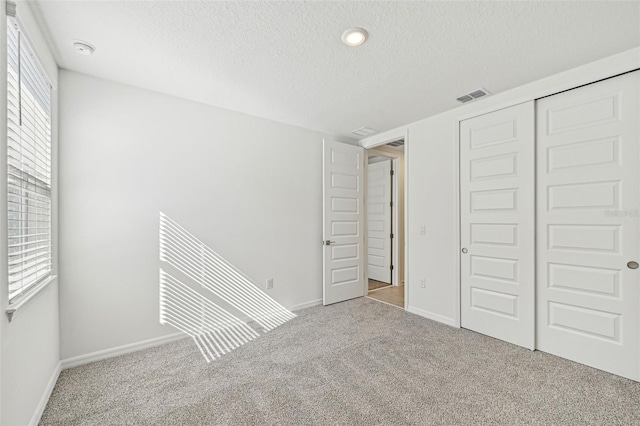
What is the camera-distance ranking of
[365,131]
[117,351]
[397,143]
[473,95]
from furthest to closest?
[397,143]
[365,131]
[473,95]
[117,351]

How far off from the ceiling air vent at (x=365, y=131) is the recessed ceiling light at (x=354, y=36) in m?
1.99

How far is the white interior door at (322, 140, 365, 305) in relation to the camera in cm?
401

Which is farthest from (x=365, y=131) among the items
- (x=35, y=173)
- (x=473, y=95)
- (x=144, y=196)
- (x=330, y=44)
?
(x=35, y=173)

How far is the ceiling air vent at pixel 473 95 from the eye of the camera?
9.20 feet

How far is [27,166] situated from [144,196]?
40.5 inches

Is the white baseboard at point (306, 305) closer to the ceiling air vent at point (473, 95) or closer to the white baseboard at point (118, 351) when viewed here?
the white baseboard at point (118, 351)

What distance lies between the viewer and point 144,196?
2740mm

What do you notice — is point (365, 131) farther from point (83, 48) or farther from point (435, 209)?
point (83, 48)

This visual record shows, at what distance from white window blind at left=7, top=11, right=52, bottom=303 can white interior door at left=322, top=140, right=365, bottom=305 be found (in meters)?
2.84

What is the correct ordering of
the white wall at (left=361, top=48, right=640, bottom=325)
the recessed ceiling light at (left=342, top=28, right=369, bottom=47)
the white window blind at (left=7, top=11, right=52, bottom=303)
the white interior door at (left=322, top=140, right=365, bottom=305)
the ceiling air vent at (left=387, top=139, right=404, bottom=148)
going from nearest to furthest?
the white window blind at (left=7, top=11, right=52, bottom=303), the recessed ceiling light at (left=342, top=28, right=369, bottom=47), the white wall at (left=361, top=48, right=640, bottom=325), the white interior door at (left=322, top=140, right=365, bottom=305), the ceiling air vent at (left=387, top=139, right=404, bottom=148)

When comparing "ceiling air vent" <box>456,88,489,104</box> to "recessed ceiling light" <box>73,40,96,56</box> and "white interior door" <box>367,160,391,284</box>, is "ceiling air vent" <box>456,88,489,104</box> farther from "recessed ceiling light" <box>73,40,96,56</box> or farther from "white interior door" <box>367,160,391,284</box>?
"recessed ceiling light" <box>73,40,96,56</box>

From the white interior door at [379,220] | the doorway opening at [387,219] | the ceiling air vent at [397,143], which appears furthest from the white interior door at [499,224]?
the white interior door at [379,220]

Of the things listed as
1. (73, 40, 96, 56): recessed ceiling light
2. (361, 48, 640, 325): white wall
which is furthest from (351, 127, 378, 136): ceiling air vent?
(73, 40, 96, 56): recessed ceiling light

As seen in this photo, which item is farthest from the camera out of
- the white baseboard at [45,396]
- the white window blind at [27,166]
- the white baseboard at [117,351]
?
the white baseboard at [117,351]
